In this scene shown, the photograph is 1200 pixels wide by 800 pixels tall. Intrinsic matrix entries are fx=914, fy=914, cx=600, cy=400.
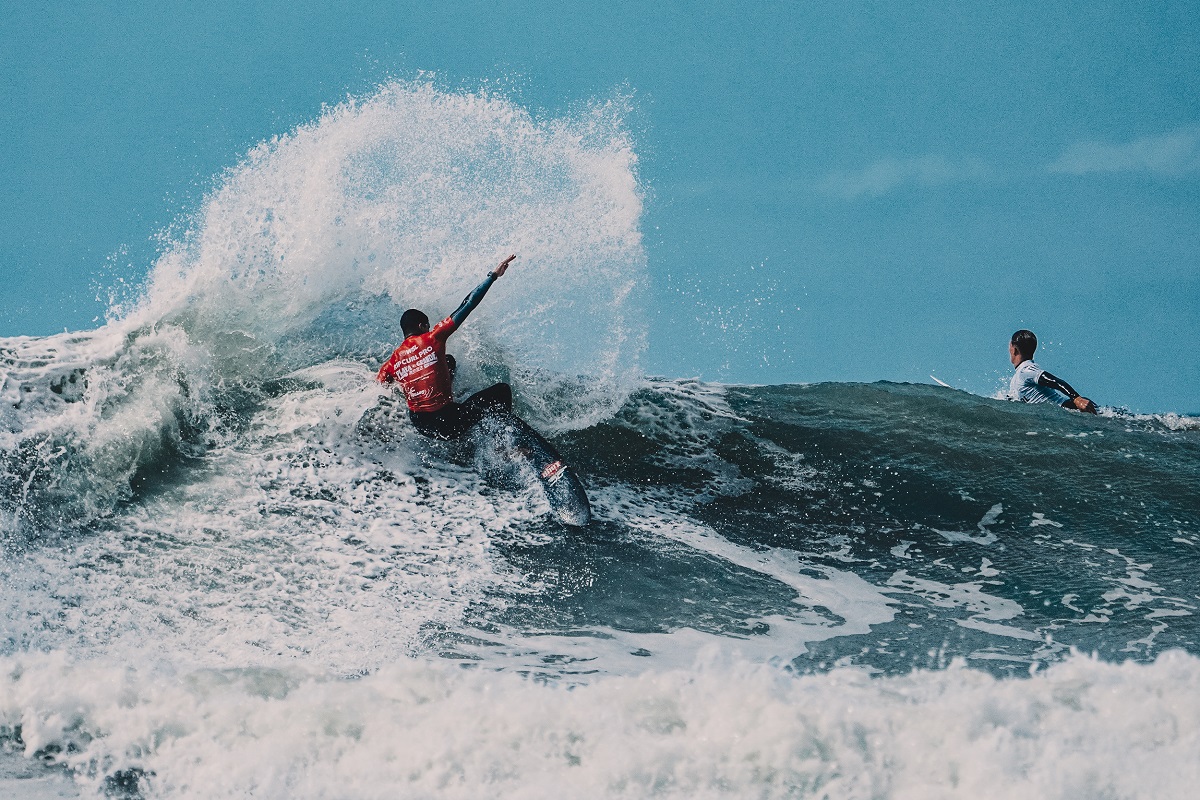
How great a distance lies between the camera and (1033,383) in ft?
30.0

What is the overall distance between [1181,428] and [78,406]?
10658mm

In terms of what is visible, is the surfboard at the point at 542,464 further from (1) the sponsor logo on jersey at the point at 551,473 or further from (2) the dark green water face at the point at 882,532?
(2) the dark green water face at the point at 882,532

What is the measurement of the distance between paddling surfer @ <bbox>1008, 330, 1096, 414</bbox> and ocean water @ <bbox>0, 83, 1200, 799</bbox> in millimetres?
240

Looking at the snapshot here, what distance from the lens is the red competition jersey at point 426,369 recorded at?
22.5 ft

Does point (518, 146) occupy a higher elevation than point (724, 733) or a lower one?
higher

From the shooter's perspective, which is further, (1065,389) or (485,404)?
(1065,389)

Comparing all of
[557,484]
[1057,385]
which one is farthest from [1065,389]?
[557,484]

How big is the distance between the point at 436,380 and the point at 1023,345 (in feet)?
19.6

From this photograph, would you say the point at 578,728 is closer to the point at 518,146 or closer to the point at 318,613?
the point at 318,613

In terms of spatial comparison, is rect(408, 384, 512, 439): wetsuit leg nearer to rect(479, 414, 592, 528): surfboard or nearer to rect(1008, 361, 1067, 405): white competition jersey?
rect(479, 414, 592, 528): surfboard

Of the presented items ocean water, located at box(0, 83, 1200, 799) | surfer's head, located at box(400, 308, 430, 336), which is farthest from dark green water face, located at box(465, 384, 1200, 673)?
surfer's head, located at box(400, 308, 430, 336)

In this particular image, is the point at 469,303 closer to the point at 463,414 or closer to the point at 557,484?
the point at 463,414

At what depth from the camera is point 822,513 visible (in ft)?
24.7

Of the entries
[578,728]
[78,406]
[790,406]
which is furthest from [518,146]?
[578,728]
